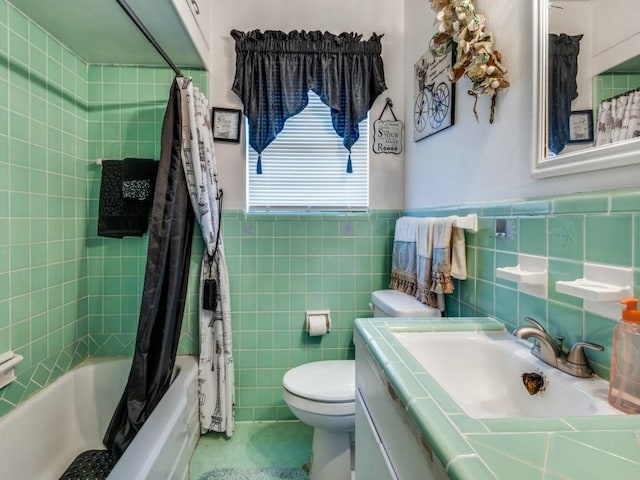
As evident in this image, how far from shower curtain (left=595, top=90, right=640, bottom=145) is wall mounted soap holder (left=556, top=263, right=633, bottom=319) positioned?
0.29m

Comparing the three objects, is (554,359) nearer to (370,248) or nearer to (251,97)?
(370,248)

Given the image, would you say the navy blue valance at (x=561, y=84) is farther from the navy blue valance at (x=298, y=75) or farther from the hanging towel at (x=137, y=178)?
the hanging towel at (x=137, y=178)

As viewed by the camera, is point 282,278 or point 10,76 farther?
point 282,278

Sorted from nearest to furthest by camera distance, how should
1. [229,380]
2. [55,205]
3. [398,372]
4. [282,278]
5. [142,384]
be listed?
1. [398,372]
2. [142,384]
3. [55,205]
4. [229,380]
5. [282,278]

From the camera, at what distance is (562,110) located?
0.89 m

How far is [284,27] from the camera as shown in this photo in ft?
6.38

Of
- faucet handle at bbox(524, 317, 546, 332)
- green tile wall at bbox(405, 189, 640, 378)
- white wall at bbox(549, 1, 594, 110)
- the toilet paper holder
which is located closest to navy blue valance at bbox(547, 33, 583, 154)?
white wall at bbox(549, 1, 594, 110)

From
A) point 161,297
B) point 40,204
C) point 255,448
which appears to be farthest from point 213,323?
point 40,204

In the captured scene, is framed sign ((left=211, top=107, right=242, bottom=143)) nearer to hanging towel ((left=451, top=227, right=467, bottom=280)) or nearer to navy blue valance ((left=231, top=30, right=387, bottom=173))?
navy blue valance ((left=231, top=30, right=387, bottom=173))

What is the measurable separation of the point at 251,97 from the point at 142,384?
1.56 meters

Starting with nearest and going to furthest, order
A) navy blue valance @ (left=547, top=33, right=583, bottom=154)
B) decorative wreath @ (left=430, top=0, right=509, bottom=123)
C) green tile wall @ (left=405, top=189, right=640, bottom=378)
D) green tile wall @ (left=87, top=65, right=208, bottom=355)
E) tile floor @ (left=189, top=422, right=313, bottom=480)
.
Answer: green tile wall @ (left=405, top=189, right=640, bottom=378) → navy blue valance @ (left=547, top=33, right=583, bottom=154) → decorative wreath @ (left=430, top=0, right=509, bottom=123) → tile floor @ (left=189, top=422, right=313, bottom=480) → green tile wall @ (left=87, top=65, right=208, bottom=355)

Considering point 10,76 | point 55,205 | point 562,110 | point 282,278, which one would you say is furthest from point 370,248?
point 10,76

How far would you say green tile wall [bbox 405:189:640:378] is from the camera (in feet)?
2.39

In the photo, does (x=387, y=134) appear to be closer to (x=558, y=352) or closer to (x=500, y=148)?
(x=500, y=148)
